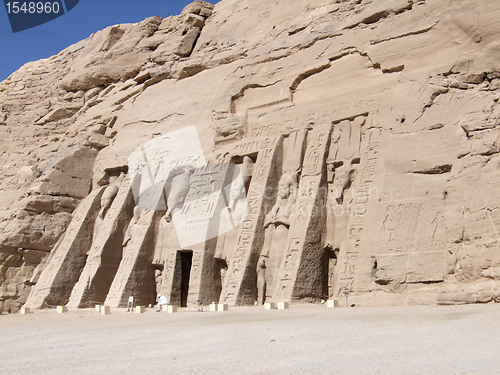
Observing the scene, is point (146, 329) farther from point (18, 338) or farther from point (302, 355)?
point (302, 355)

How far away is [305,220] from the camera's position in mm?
9789

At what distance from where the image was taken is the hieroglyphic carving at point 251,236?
9.99 metres

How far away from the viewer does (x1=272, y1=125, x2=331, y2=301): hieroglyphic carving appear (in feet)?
30.6

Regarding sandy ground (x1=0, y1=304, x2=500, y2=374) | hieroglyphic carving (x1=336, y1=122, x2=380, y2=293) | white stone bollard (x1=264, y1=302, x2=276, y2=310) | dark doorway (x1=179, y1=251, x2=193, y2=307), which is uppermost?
hieroglyphic carving (x1=336, y1=122, x2=380, y2=293)

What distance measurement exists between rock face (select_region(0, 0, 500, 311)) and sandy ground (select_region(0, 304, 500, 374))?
1.44m

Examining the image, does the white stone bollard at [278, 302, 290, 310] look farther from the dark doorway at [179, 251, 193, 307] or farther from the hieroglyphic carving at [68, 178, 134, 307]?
the hieroglyphic carving at [68, 178, 134, 307]

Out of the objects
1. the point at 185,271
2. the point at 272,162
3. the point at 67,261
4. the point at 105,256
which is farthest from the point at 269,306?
the point at 67,261

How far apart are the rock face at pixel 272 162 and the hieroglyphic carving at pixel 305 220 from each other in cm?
3

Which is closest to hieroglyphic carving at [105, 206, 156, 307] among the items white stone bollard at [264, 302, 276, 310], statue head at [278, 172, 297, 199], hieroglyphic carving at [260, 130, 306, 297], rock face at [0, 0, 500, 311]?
rock face at [0, 0, 500, 311]

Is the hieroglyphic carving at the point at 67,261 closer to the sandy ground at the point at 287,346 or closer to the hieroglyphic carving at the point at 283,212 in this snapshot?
the hieroglyphic carving at the point at 283,212

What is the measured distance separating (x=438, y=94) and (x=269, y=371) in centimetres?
639

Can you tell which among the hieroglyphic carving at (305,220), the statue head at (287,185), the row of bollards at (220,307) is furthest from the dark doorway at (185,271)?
the hieroglyphic carving at (305,220)

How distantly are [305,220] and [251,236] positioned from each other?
1167 millimetres

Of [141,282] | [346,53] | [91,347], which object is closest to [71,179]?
[141,282]
